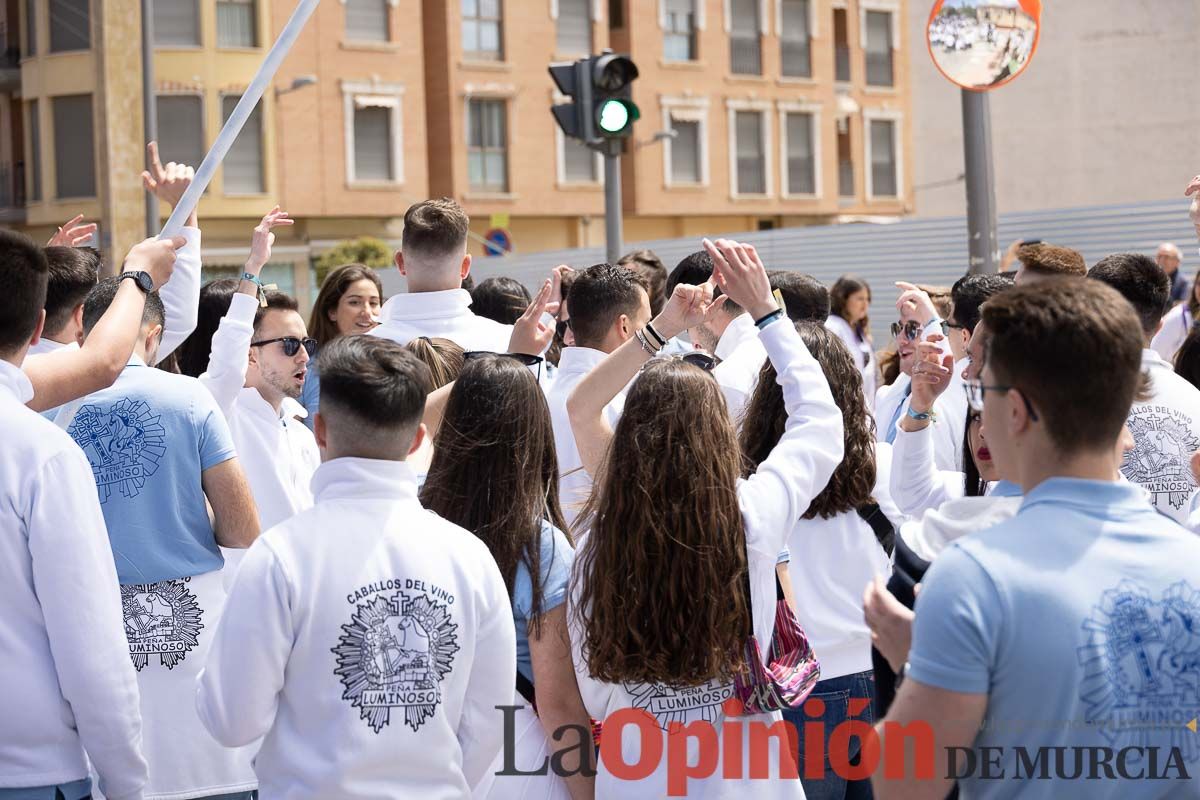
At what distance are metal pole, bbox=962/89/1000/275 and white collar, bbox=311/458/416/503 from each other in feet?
18.8

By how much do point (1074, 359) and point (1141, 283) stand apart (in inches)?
104

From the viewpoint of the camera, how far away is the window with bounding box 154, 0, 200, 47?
35.4m

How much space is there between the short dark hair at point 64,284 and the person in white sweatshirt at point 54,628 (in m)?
1.07

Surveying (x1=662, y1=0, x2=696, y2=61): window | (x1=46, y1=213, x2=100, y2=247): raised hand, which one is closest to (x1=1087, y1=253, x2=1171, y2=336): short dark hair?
(x1=46, y1=213, x2=100, y2=247): raised hand

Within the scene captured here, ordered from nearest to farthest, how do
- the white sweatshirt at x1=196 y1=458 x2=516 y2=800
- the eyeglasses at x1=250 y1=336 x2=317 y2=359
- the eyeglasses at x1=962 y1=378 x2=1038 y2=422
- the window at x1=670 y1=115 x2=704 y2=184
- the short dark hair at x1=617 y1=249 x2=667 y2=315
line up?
the eyeglasses at x1=962 y1=378 x2=1038 y2=422, the white sweatshirt at x1=196 y1=458 x2=516 y2=800, the eyeglasses at x1=250 y1=336 x2=317 y2=359, the short dark hair at x1=617 y1=249 x2=667 y2=315, the window at x1=670 y1=115 x2=704 y2=184

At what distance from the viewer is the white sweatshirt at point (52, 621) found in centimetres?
324

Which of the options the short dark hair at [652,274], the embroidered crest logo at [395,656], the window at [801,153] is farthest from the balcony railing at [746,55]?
the embroidered crest logo at [395,656]

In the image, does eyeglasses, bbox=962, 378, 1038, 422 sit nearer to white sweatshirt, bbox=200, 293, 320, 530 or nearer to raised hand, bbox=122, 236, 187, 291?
raised hand, bbox=122, 236, 187, 291

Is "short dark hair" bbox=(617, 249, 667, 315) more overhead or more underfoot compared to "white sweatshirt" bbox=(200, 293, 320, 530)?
more overhead

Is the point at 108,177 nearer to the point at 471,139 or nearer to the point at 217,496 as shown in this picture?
the point at 471,139

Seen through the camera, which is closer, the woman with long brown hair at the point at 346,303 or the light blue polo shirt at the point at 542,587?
the light blue polo shirt at the point at 542,587

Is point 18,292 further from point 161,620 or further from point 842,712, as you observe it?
point 842,712

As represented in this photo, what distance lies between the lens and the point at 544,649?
362 cm

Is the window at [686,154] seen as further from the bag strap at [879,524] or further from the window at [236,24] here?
the bag strap at [879,524]
